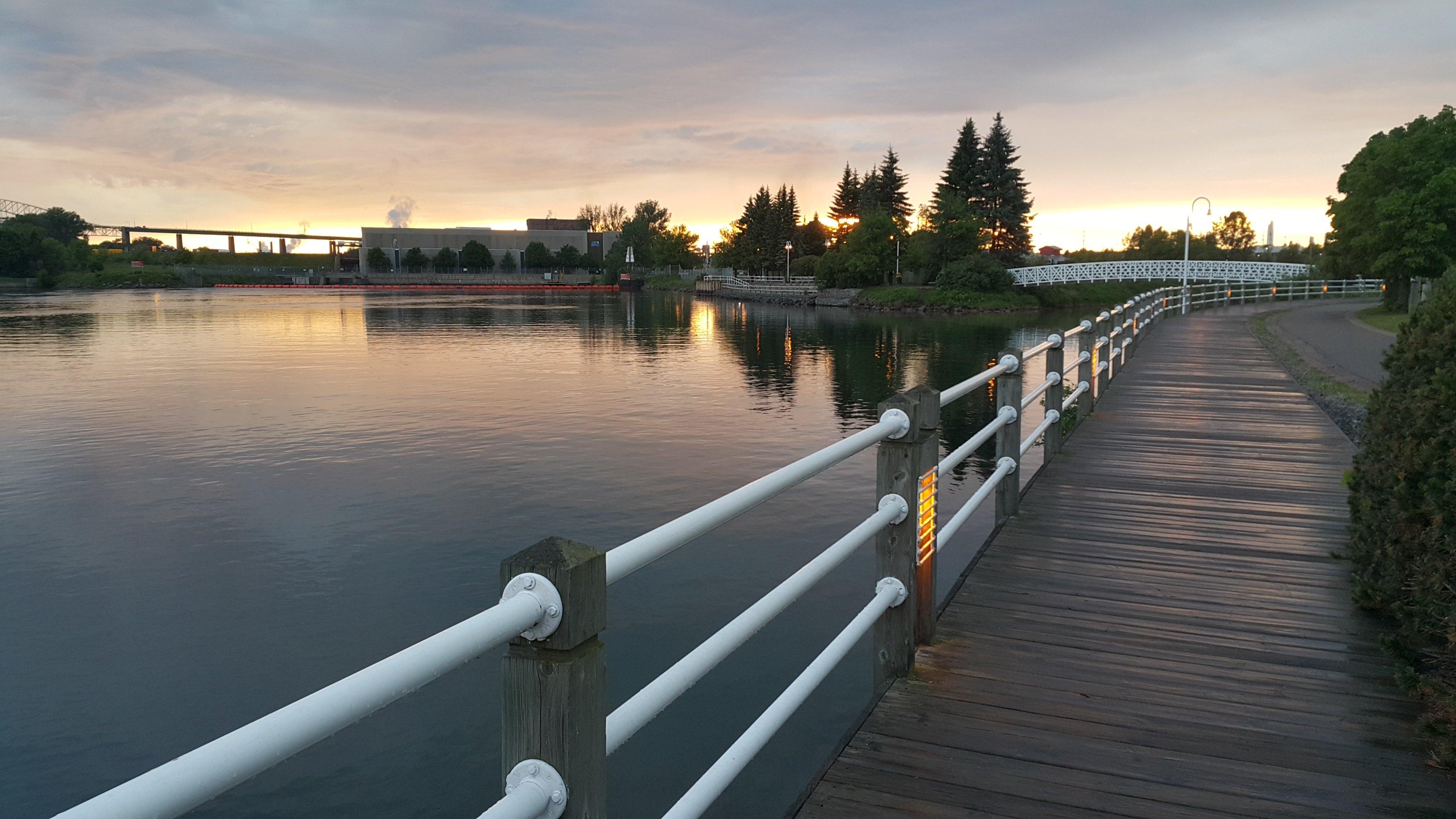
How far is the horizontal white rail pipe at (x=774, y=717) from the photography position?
2529 mm

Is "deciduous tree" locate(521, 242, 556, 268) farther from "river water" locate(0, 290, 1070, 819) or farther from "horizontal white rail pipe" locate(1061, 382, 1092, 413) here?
"horizontal white rail pipe" locate(1061, 382, 1092, 413)

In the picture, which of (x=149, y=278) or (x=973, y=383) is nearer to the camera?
(x=973, y=383)

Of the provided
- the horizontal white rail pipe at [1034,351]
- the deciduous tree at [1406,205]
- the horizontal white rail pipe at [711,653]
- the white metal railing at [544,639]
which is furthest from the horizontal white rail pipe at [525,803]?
the deciduous tree at [1406,205]

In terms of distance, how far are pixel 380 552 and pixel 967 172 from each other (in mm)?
80920

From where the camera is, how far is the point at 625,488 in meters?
15.6

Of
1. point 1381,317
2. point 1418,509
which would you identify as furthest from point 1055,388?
point 1381,317

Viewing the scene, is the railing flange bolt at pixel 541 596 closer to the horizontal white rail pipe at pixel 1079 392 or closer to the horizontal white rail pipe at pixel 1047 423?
the horizontal white rail pipe at pixel 1047 423

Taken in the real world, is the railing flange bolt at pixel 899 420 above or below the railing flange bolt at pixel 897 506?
above

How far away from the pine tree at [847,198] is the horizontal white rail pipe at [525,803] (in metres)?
115

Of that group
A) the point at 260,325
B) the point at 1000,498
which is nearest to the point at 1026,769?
the point at 1000,498

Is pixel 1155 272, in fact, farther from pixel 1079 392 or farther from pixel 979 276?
pixel 1079 392

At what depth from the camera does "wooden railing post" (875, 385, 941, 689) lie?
4191 millimetres

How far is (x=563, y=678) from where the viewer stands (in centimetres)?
187

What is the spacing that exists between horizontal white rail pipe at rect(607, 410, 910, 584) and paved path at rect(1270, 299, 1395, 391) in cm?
397
